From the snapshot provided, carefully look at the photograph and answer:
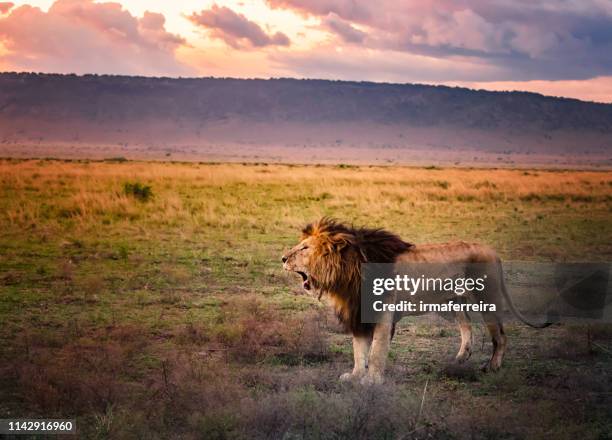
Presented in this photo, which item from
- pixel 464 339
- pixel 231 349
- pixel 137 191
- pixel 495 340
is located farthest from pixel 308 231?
pixel 137 191

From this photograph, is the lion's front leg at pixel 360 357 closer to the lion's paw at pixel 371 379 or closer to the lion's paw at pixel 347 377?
the lion's paw at pixel 347 377

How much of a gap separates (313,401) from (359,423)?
1.59 ft

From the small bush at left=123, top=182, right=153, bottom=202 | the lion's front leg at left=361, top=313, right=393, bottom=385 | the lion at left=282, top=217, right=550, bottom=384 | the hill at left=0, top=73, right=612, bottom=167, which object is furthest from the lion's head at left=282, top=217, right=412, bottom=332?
the hill at left=0, top=73, right=612, bottom=167

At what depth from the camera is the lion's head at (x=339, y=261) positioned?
7406 millimetres

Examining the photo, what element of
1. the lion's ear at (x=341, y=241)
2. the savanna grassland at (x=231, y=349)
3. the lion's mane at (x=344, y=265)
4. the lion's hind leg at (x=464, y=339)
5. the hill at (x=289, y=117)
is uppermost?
the hill at (x=289, y=117)

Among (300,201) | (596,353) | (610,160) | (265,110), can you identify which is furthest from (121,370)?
(265,110)

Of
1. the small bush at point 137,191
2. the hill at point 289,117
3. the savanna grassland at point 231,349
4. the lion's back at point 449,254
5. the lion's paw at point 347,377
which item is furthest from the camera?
the hill at point 289,117

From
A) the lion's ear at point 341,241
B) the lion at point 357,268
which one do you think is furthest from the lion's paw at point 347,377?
the lion's ear at point 341,241

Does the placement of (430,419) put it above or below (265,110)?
below

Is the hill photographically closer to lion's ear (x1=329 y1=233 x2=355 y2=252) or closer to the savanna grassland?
the savanna grassland

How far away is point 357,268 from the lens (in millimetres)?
7414

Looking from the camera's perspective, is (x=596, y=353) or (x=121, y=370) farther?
(x=596, y=353)

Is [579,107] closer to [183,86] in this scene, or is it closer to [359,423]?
[183,86]

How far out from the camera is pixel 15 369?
744cm
